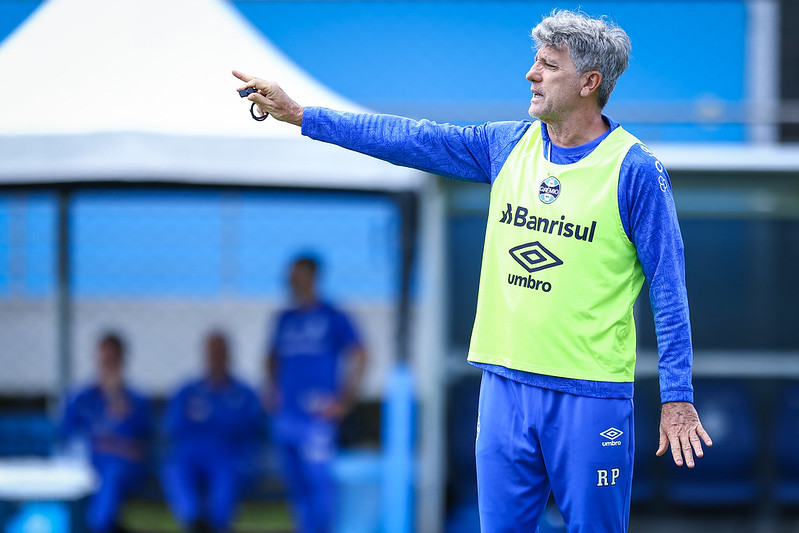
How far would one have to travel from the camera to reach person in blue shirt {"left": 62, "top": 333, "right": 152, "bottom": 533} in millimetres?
4879

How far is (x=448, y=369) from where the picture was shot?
552cm

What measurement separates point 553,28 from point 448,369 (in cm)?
370

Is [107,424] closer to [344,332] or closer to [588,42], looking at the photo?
[344,332]

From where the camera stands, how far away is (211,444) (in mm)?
5168

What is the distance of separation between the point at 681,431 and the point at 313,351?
3.26 metres

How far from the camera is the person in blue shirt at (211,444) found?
4.90m

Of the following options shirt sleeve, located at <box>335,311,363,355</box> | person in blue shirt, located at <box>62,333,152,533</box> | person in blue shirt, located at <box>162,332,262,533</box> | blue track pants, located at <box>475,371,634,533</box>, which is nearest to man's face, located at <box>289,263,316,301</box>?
shirt sleeve, located at <box>335,311,363,355</box>

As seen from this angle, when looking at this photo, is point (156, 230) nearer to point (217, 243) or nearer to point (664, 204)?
point (217, 243)

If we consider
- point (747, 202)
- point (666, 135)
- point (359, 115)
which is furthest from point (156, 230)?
point (359, 115)

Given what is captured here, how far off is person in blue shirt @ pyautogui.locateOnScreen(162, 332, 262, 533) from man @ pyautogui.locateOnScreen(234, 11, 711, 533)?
10.3ft

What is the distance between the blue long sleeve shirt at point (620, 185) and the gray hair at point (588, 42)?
13 cm

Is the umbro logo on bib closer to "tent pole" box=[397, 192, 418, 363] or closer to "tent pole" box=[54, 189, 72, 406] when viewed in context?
"tent pole" box=[397, 192, 418, 363]

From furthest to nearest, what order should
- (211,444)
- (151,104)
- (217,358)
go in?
(217,358), (211,444), (151,104)

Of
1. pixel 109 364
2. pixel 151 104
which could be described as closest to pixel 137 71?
pixel 151 104
